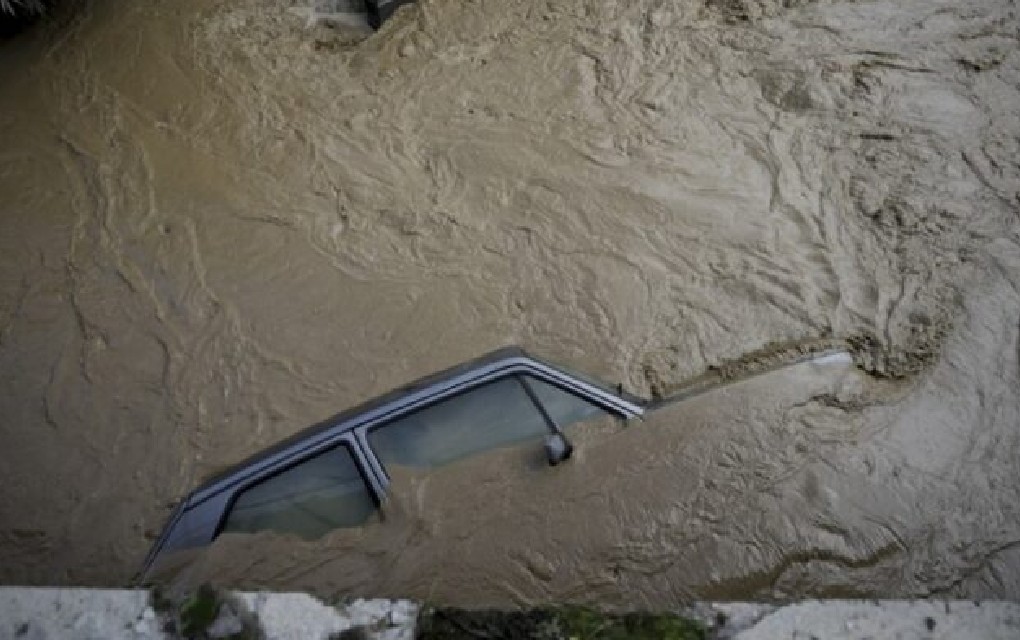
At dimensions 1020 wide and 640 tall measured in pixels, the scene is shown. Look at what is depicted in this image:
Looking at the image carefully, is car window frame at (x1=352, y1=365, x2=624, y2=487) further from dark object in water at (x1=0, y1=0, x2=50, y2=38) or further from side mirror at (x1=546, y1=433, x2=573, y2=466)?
dark object in water at (x1=0, y1=0, x2=50, y2=38)

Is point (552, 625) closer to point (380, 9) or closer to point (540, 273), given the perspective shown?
point (540, 273)

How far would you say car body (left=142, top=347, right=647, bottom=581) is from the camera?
3.55m

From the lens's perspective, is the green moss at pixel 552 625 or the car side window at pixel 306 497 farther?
the car side window at pixel 306 497

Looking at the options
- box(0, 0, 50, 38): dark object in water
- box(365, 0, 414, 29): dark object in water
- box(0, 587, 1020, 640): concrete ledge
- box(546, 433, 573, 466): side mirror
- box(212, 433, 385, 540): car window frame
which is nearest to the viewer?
box(0, 587, 1020, 640): concrete ledge

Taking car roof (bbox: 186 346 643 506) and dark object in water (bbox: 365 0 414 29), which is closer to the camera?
car roof (bbox: 186 346 643 506)

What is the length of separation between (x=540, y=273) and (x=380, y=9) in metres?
2.88

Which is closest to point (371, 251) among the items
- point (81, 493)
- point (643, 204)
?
point (643, 204)

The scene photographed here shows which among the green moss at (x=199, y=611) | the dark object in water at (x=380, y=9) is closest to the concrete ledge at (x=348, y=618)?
the green moss at (x=199, y=611)

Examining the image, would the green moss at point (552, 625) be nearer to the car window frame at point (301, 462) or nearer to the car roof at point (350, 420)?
the car window frame at point (301, 462)

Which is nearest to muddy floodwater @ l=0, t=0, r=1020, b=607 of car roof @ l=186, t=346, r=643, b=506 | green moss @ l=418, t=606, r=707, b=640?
car roof @ l=186, t=346, r=643, b=506

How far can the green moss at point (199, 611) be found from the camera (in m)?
2.67

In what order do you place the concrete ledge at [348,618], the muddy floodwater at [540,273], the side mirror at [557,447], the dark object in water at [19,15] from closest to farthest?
the concrete ledge at [348,618] → the side mirror at [557,447] → the muddy floodwater at [540,273] → the dark object in water at [19,15]

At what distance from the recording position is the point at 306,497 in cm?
355

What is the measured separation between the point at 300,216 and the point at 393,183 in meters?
0.65
